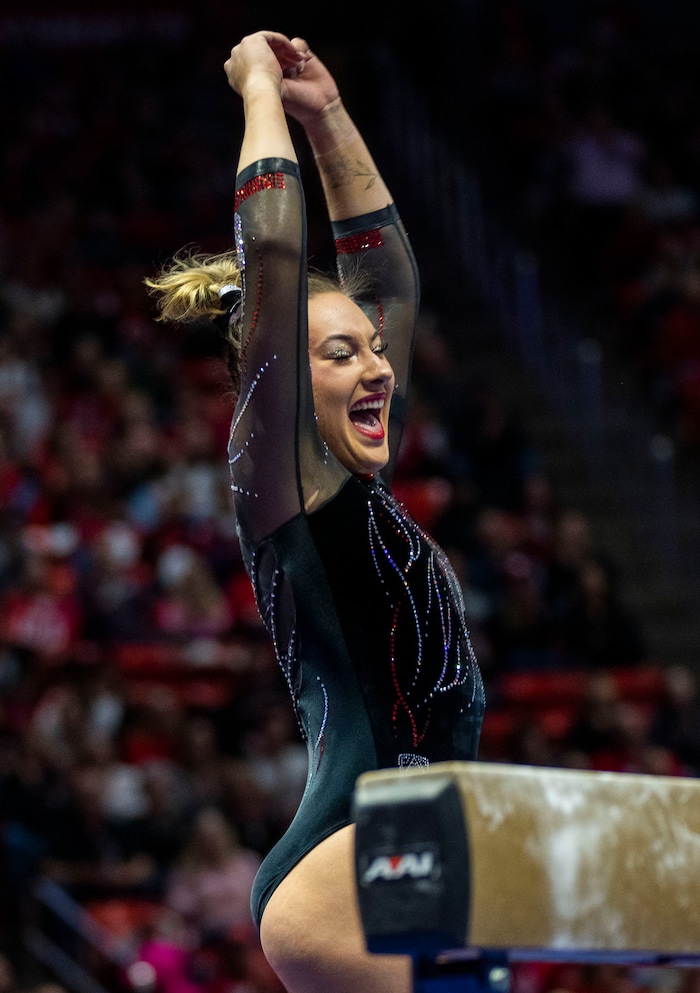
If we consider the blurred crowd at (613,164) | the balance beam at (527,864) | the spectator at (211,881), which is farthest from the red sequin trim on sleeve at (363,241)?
the blurred crowd at (613,164)

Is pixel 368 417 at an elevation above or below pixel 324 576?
above

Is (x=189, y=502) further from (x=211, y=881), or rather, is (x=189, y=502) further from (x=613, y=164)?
(x=613, y=164)

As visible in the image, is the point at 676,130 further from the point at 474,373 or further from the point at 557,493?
the point at 557,493

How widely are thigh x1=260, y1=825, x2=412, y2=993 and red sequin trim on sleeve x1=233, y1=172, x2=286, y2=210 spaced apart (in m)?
1.02

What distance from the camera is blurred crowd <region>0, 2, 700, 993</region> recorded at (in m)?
6.41

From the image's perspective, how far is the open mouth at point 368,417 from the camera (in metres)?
2.59

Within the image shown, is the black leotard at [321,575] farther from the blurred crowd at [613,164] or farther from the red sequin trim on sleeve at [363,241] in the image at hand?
the blurred crowd at [613,164]

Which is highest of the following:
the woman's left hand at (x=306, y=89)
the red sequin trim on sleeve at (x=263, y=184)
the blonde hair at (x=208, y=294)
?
the woman's left hand at (x=306, y=89)

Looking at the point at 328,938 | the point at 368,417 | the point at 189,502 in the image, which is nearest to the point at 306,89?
the point at 368,417

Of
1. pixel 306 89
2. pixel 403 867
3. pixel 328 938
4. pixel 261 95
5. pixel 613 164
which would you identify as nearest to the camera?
pixel 403 867

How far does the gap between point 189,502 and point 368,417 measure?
534 cm

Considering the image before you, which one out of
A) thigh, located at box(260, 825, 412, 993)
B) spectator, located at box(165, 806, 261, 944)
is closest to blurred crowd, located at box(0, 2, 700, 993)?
spectator, located at box(165, 806, 261, 944)

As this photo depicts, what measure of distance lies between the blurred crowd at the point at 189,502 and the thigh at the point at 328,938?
106cm

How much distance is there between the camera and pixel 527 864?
184 centimetres
